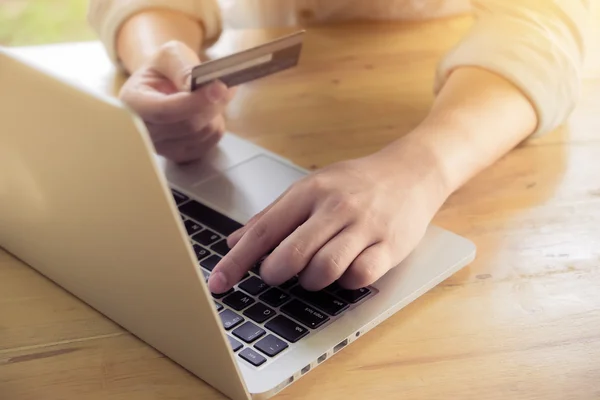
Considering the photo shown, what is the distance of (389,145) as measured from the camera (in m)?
0.67

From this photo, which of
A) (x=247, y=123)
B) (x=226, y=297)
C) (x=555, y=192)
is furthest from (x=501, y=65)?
(x=226, y=297)

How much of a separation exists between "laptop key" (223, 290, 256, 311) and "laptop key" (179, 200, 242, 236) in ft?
0.29

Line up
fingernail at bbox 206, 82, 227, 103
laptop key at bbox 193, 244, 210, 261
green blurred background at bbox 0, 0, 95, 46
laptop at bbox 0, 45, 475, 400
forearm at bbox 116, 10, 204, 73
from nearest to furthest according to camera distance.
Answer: laptop at bbox 0, 45, 475, 400 → laptop key at bbox 193, 244, 210, 261 → fingernail at bbox 206, 82, 227, 103 → forearm at bbox 116, 10, 204, 73 → green blurred background at bbox 0, 0, 95, 46

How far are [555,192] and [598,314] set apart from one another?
0.18m

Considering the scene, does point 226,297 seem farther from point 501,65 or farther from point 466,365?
point 501,65

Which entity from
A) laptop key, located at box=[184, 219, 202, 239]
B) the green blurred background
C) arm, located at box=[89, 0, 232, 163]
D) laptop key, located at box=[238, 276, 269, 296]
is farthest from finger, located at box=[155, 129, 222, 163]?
the green blurred background

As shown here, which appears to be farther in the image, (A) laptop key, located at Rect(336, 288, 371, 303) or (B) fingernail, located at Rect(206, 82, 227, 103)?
(B) fingernail, located at Rect(206, 82, 227, 103)

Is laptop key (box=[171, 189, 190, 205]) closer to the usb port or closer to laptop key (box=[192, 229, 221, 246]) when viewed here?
laptop key (box=[192, 229, 221, 246])

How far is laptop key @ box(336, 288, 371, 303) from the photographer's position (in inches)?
20.4

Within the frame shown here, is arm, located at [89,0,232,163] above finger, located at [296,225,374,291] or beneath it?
above

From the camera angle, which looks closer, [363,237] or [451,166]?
[363,237]

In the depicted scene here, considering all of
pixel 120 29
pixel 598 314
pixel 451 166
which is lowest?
pixel 598 314

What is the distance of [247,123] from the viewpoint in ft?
2.68

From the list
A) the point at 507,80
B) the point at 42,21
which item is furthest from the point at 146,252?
the point at 42,21
